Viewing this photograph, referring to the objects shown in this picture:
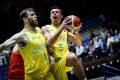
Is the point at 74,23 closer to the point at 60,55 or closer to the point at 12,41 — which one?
the point at 60,55

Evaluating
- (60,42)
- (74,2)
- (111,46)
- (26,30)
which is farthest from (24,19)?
(74,2)

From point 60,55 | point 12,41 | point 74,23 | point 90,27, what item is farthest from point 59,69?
point 90,27

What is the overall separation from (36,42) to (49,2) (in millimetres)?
11371

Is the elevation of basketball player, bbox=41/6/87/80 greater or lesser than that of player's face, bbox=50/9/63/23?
lesser

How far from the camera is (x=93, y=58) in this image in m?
10.8

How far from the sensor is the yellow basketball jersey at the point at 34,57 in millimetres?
4512

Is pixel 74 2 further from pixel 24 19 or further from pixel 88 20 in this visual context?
pixel 24 19

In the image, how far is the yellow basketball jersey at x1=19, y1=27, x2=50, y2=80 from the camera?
451cm

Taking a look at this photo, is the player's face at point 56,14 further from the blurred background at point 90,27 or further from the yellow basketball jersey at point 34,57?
the blurred background at point 90,27

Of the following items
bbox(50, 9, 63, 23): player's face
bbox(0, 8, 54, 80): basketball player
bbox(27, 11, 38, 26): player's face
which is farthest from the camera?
bbox(50, 9, 63, 23): player's face

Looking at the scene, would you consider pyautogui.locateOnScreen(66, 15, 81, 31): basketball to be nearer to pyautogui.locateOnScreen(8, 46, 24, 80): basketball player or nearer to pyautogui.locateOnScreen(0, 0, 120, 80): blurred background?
pyautogui.locateOnScreen(8, 46, 24, 80): basketball player

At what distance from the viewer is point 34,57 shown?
4.53 meters

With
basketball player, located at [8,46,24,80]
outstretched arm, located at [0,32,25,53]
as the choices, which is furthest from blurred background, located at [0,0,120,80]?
outstretched arm, located at [0,32,25,53]

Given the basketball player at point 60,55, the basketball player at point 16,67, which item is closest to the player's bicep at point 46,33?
the basketball player at point 60,55
